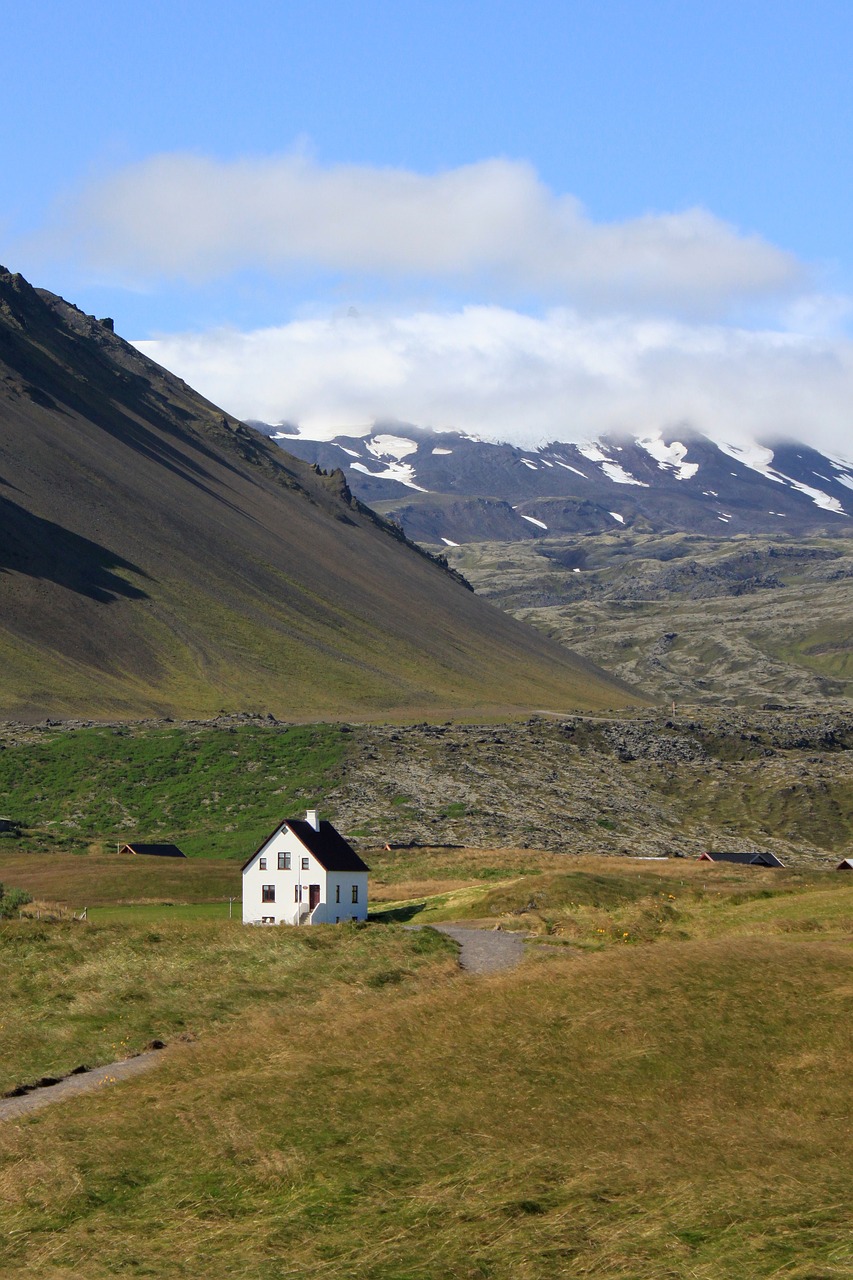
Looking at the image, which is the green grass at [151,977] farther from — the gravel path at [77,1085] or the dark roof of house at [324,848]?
the dark roof of house at [324,848]

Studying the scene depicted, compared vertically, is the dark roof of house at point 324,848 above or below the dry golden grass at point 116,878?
above

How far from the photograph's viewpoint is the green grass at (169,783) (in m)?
120

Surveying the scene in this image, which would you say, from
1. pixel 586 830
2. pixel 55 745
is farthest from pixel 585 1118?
pixel 55 745

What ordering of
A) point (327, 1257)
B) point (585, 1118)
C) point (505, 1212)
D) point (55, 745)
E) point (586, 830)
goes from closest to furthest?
point (327, 1257), point (505, 1212), point (585, 1118), point (586, 830), point (55, 745)

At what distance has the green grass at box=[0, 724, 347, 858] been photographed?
11994 centimetres

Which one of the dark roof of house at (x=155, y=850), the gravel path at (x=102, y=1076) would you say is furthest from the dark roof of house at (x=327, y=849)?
the dark roof of house at (x=155, y=850)

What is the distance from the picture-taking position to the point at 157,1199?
18703mm

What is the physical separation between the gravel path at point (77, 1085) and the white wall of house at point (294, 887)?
34950 millimetres

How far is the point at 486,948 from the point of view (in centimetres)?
4544

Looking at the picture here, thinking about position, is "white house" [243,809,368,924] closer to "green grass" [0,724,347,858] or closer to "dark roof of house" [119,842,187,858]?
"dark roof of house" [119,842,187,858]

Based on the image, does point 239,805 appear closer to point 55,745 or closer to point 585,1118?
point 55,745

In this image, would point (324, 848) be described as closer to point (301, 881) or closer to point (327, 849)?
point (327, 849)

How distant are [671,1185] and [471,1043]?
8.96m

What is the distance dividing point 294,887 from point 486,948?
2246 centimetres
